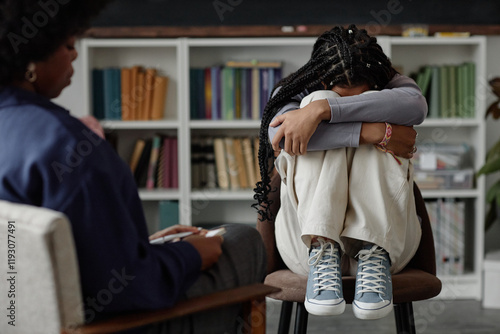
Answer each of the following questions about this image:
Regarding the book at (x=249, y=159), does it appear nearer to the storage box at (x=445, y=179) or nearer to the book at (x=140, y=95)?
the book at (x=140, y=95)

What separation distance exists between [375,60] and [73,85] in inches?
89.2

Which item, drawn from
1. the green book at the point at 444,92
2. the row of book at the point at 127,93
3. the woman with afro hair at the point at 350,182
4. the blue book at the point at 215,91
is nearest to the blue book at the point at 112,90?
the row of book at the point at 127,93

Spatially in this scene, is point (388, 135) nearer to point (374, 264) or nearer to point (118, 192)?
point (374, 264)

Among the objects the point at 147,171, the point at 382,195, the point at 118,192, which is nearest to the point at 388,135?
the point at 382,195

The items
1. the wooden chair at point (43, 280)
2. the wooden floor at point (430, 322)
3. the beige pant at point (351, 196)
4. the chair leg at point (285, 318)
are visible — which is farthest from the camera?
the wooden floor at point (430, 322)

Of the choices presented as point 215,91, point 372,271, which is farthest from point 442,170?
point 372,271

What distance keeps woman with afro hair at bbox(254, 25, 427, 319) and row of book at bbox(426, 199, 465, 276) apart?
5.58ft

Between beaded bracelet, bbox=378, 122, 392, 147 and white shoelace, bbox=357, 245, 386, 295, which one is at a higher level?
beaded bracelet, bbox=378, 122, 392, 147

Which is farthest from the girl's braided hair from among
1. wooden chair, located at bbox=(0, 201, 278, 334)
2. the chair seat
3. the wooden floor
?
the wooden floor

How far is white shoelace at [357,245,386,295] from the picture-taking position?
1.46 meters

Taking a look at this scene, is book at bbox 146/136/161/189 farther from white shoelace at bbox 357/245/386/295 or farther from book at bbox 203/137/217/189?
white shoelace at bbox 357/245/386/295

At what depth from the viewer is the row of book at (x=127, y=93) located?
3.31 m

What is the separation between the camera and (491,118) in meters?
3.52

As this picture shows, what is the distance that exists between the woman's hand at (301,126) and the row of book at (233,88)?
176 centimetres
